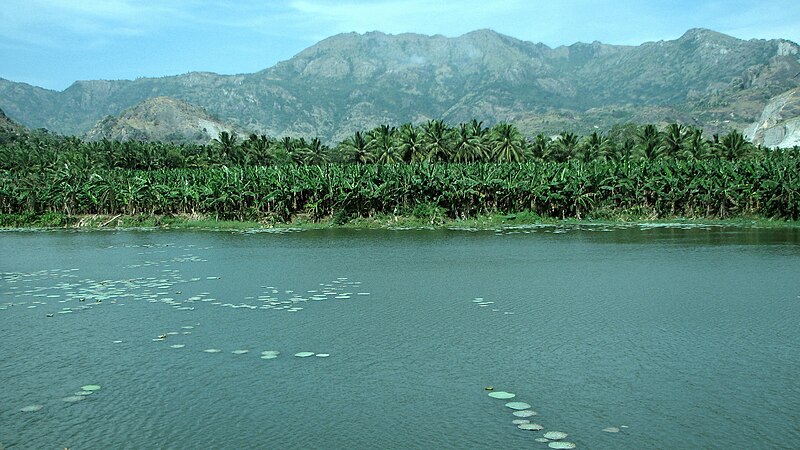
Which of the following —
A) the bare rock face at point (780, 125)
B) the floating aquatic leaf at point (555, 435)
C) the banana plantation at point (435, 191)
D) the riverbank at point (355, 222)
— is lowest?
the floating aquatic leaf at point (555, 435)

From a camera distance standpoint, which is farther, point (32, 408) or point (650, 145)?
point (650, 145)

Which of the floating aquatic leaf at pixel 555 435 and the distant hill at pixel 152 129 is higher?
the distant hill at pixel 152 129

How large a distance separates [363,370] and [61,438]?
170 inches

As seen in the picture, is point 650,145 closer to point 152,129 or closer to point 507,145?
point 507,145

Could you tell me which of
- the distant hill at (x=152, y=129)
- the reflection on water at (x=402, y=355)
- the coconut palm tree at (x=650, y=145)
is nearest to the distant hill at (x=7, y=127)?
the distant hill at (x=152, y=129)

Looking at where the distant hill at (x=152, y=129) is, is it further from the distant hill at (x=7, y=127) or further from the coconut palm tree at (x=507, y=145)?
the coconut palm tree at (x=507, y=145)

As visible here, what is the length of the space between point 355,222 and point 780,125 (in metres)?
86.4

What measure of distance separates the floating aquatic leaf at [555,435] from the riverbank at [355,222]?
36243 mm

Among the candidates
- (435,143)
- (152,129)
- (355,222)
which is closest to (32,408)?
(355,222)

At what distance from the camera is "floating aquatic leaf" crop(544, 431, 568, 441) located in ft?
27.1

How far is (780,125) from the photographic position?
11006 centimetres

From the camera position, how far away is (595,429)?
8562 mm

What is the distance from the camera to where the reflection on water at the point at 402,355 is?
8.73m

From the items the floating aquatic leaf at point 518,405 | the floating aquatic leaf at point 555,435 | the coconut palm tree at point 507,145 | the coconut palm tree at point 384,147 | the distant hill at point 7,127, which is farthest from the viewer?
the distant hill at point 7,127
